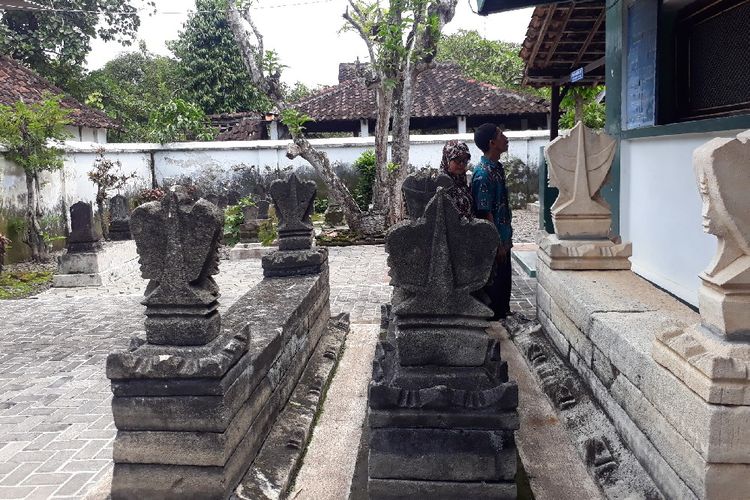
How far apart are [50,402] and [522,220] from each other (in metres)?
13.9

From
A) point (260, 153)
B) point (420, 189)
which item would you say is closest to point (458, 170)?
point (420, 189)

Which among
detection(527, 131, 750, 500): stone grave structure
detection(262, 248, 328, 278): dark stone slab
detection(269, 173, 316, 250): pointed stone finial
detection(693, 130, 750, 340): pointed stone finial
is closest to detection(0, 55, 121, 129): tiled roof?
detection(269, 173, 316, 250): pointed stone finial

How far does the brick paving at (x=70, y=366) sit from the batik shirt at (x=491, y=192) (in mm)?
2144

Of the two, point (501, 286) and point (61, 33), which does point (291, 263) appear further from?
point (61, 33)

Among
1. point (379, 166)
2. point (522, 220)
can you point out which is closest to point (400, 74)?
point (379, 166)

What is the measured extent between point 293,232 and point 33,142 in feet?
30.8

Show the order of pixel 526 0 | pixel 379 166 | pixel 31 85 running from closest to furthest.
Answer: pixel 526 0 < pixel 379 166 < pixel 31 85

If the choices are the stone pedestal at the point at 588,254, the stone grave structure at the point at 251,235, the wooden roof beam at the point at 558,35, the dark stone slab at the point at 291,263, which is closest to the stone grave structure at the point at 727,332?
the stone pedestal at the point at 588,254

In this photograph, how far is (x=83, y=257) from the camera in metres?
10.4

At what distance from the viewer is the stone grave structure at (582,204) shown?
4.70 meters

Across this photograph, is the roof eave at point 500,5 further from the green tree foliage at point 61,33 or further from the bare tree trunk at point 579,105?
the green tree foliage at point 61,33

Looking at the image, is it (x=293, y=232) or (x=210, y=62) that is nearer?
(x=293, y=232)

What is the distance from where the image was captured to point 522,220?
16.9 meters

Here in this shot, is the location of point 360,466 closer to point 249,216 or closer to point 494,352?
point 494,352
